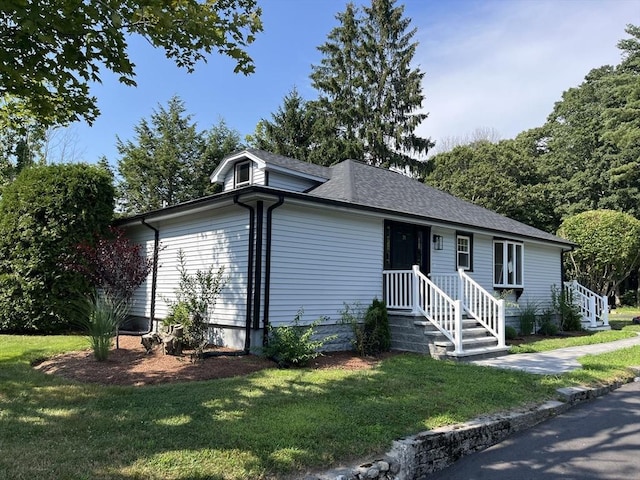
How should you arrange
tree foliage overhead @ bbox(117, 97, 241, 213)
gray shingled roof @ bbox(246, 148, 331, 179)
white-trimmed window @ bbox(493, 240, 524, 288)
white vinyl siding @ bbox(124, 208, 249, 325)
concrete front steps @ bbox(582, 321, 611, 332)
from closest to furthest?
white vinyl siding @ bbox(124, 208, 249, 325)
gray shingled roof @ bbox(246, 148, 331, 179)
white-trimmed window @ bbox(493, 240, 524, 288)
concrete front steps @ bbox(582, 321, 611, 332)
tree foliage overhead @ bbox(117, 97, 241, 213)

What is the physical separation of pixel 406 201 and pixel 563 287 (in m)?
8.16

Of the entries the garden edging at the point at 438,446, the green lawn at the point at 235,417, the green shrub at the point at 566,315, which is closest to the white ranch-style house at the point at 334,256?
the green shrub at the point at 566,315

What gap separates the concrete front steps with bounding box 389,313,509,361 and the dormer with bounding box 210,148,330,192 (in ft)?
18.6

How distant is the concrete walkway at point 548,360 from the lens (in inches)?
301

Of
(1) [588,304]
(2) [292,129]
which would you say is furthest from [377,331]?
(2) [292,129]

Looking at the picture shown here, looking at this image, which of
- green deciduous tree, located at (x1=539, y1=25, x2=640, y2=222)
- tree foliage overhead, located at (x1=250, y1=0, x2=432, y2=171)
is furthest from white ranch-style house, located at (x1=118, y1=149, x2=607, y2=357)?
green deciduous tree, located at (x1=539, y1=25, x2=640, y2=222)

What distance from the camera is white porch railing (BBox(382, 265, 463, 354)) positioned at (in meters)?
9.12

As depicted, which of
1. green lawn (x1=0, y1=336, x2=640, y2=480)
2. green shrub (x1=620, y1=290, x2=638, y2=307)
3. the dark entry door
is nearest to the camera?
green lawn (x1=0, y1=336, x2=640, y2=480)

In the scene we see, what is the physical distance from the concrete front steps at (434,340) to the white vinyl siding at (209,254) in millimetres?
3491

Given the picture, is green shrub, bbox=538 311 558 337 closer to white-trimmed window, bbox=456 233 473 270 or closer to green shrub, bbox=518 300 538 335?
green shrub, bbox=518 300 538 335

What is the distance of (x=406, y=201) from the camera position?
480 inches

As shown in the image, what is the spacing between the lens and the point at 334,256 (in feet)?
30.6

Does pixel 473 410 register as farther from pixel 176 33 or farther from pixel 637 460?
pixel 176 33

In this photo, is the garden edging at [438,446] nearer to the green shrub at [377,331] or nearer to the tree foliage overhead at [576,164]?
the green shrub at [377,331]
